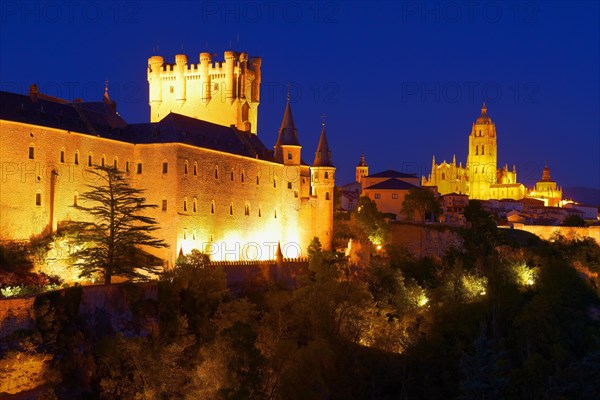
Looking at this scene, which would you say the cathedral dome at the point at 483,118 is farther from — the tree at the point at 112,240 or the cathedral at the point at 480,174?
the tree at the point at 112,240

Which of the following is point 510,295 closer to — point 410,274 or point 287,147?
point 410,274

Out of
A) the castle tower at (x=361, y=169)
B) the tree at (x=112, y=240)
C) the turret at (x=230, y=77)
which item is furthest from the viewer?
the castle tower at (x=361, y=169)

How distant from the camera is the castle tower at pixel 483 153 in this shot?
126 metres

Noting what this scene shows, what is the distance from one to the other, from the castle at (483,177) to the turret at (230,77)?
63.2 m

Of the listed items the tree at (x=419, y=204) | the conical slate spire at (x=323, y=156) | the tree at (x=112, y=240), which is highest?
the conical slate spire at (x=323, y=156)

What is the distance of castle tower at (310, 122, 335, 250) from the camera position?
57188mm

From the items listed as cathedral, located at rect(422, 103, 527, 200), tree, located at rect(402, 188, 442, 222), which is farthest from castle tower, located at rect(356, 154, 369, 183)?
tree, located at rect(402, 188, 442, 222)

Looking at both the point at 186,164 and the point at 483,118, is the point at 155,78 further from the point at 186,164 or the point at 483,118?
the point at 483,118

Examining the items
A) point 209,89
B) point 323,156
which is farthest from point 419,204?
point 209,89

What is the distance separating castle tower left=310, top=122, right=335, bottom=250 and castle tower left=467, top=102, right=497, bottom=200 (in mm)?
69343

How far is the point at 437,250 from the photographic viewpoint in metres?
59.2

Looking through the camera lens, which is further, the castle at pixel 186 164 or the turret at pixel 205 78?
the turret at pixel 205 78

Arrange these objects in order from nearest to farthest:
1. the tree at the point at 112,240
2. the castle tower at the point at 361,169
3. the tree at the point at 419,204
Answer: the tree at the point at 112,240 → the tree at the point at 419,204 → the castle tower at the point at 361,169

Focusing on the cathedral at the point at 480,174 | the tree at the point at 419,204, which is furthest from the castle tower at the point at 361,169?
the tree at the point at 419,204
